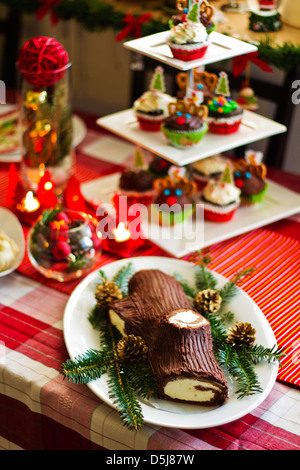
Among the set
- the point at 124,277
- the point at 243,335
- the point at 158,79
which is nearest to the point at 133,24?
the point at 158,79

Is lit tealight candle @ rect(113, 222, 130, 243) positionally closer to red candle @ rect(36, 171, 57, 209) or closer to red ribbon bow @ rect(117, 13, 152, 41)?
red candle @ rect(36, 171, 57, 209)

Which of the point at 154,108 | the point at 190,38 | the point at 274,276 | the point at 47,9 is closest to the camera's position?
the point at 190,38

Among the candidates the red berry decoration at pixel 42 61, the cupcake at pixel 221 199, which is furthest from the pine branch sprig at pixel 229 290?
the red berry decoration at pixel 42 61

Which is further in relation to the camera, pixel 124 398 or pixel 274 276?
pixel 274 276

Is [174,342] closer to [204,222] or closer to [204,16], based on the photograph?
[204,222]

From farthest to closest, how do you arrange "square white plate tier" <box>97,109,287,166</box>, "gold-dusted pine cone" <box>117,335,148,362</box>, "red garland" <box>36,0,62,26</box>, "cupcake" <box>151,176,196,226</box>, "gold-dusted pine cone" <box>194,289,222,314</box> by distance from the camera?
1. "red garland" <box>36,0,62,26</box>
2. "cupcake" <box>151,176,196,226</box>
3. "square white plate tier" <box>97,109,287,166</box>
4. "gold-dusted pine cone" <box>194,289,222,314</box>
5. "gold-dusted pine cone" <box>117,335,148,362</box>

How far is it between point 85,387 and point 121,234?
18.2 inches

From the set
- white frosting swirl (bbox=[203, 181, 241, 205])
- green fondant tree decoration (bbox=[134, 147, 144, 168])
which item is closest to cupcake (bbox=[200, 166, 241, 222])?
white frosting swirl (bbox=[203, 181, 241, 205])

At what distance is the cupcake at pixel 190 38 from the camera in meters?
1.34

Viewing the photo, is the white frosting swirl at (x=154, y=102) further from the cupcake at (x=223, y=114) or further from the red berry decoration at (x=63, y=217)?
the red berry decoration at (x=63, y=217)

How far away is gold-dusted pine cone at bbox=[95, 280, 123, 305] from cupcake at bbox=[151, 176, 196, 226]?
0.35 meters

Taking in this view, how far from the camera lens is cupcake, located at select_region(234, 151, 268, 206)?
160 centimetres

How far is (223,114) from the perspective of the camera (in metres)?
1.49

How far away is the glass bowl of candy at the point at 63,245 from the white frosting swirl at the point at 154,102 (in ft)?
1.16
